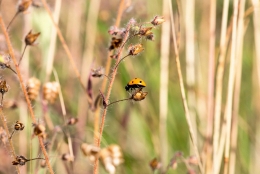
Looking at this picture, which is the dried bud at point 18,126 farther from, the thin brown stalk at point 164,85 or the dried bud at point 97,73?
the thin brown stalk at point 164,85

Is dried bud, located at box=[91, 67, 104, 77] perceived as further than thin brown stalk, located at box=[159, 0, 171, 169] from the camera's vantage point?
No

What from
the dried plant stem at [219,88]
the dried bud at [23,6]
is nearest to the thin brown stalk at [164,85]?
the dried plant stem at [219,88]

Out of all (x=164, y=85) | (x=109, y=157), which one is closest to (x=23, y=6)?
(x=109, y=157)

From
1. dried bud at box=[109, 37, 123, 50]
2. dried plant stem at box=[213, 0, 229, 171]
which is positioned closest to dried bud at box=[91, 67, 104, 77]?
dried bud at box=[109, 37, 123, 50]

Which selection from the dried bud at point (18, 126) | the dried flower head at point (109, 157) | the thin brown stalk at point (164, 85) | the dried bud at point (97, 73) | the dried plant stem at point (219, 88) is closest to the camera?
the dried flower head at point (109, 157)

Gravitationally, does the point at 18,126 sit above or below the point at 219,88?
below

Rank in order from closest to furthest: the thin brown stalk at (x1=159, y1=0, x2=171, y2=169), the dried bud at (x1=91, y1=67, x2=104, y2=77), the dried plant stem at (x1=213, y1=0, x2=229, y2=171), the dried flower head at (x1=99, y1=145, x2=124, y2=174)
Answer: the dried flower head at (x1=99, y1=145, x2=124, y2=174) → the dried bud at (x1=91, y1=67, x2=104, y2=77) → the dried plant stem at (x1=213, y1=0, x2=229, y2=171) → the thin brown stalk at (x1=159, y1=0, x2=171, y2=169)

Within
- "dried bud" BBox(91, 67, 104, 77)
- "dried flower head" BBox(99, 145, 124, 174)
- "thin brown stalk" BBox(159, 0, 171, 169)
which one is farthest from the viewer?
"thin brown stalk" BBox(159, 0, 171, 169)

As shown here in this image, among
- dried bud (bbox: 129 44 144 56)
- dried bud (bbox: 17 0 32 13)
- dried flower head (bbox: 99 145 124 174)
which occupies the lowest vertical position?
dried flower head (bbox: 99 145 124 174)

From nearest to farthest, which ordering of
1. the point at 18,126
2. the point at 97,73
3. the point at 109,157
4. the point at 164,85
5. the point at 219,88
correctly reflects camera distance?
the point at 109,157
the point at 18,126
the point at 97,73
the point at 219,88
the point at 164,85

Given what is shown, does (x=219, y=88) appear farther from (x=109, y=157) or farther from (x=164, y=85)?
(x=109, y=157)

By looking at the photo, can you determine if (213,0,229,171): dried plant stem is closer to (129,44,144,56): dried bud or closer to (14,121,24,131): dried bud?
(129,44,144,56): dried bud
